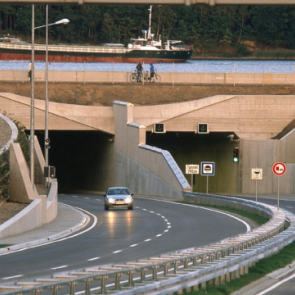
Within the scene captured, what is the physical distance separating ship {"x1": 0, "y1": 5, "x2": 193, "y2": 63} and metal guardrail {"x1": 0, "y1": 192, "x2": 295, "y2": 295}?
280 ft

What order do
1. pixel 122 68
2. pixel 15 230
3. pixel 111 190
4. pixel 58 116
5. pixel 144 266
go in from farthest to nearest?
pixel 122 68, pixel 58 116, pixel 111 190, pixel 15 230, pixel 144 266

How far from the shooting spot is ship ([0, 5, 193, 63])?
355 feet

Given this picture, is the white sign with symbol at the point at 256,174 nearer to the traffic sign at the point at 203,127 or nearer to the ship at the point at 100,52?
the traffic sign at the point at 203,127

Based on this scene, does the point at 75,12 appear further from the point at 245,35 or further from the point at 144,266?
the point at 144,266

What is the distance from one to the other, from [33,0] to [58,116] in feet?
163

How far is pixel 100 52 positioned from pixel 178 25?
38.1 metres

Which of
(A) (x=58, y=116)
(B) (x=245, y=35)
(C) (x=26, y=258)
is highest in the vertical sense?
A: (B) (x=245, y=35)

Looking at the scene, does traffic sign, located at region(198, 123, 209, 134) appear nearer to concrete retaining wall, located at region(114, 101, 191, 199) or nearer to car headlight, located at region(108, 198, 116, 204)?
concrete retaining wall, located at region(114, 101, 191, 199)

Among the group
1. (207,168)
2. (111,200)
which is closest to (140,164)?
(207,168)

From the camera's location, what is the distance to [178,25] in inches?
5773

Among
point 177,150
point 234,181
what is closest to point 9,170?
point 234,181

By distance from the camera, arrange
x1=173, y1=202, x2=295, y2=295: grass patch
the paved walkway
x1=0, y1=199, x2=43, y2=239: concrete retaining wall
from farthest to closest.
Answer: x1=0, y1=199, x2=43, y2=239: concrete retaining wall, the paved walkway, x1=173, y1=202, x2=295, y2=295: grass patch

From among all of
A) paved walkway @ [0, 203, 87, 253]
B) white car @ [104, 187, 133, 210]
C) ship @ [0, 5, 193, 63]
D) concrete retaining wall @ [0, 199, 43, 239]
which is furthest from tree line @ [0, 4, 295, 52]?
concrete retaining wall @ [0, 199, 43, 239]

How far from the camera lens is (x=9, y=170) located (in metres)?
37.3
